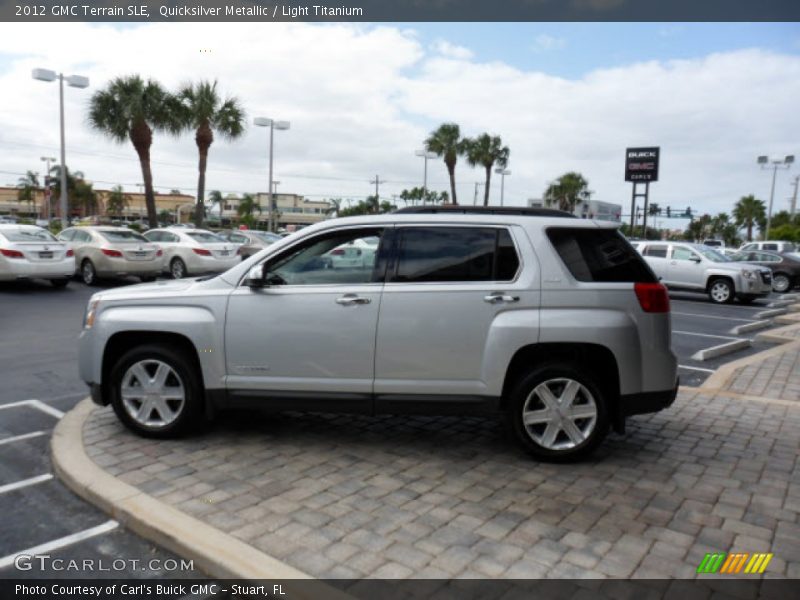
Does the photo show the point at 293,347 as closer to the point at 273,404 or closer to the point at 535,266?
the point at 273,404

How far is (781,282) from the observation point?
899 inches

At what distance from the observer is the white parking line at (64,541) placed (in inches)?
129

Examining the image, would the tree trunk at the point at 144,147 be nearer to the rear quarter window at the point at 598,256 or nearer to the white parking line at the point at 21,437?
the white parking line at the point at 21,437

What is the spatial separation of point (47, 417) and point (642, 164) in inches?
1545

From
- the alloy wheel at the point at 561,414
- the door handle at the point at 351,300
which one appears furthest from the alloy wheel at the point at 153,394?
the alloy wheel at the point at 561,414

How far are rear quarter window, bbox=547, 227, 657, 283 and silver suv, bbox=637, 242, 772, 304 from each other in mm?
13162

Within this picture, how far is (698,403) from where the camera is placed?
641cm

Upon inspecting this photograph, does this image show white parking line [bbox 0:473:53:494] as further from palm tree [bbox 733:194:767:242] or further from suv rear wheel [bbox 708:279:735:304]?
palm tree [bbox 733:194:767:242]

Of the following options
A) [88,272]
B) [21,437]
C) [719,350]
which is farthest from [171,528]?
[88,272]

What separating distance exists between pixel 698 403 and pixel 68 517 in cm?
568

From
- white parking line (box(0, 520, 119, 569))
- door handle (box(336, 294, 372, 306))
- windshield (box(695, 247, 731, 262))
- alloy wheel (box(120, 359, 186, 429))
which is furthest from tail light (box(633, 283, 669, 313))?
windshield (box(695, 247, 731, 262))

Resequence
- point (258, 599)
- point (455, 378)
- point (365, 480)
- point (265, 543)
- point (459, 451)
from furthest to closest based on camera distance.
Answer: point (459, 451) < point (455, 378) < point (365, 480) < point (265, 543) < point (258, 599)

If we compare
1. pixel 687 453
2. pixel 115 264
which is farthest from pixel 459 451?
pixel 115 264

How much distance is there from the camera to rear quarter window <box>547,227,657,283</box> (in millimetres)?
4559
